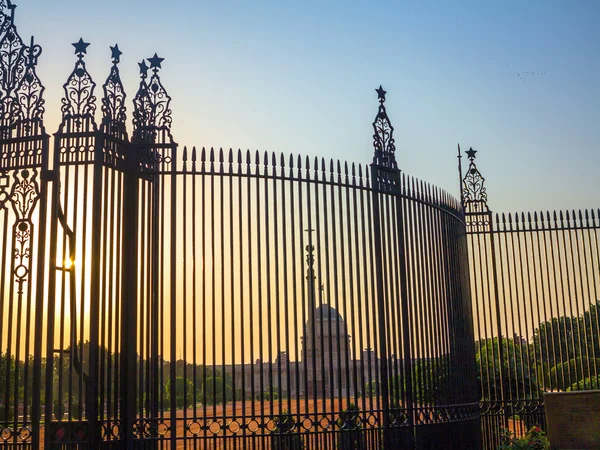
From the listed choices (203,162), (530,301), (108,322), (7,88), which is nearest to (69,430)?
(108,322)

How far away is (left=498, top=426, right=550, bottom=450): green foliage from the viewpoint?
38.3 feet

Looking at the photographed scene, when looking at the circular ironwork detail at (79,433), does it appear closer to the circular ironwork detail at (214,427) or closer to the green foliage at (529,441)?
the circular ironwork detail at (214,427)

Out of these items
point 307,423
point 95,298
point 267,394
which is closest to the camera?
point 95,298

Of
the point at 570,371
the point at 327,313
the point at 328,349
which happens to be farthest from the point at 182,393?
the point at 570,371

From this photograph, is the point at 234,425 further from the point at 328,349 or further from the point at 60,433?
the point at 328,349

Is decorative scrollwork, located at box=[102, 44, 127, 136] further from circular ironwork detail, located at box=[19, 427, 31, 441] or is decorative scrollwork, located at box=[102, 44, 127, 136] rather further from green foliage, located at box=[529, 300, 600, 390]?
green foliage, located at box=[529, 300, 600, 390]

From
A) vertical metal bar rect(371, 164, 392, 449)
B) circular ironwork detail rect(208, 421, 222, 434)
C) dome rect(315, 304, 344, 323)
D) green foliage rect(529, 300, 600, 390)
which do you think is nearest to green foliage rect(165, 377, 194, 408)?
circular ironwork detail rect(208, 421, 222, 434)

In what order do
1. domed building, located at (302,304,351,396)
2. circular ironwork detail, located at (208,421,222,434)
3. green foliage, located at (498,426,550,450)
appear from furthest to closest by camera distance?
green foliage, located at (498,426,550,450), domed building, located at (302,304,351,396), circular ironwork detail, located at (208,421,222,434)

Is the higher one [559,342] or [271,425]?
[559,342]

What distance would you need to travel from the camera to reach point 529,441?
1204 cm

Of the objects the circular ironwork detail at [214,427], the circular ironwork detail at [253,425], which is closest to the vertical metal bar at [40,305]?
the circular ironwork detail at [214,427]

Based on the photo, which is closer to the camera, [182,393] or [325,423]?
[325,423]

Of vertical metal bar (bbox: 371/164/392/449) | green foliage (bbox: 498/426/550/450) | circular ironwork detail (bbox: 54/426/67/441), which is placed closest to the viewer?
circular ironwork detail (bbox: 54/426/67/441)

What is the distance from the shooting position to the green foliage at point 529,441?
38.3 ft
